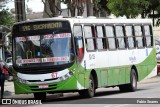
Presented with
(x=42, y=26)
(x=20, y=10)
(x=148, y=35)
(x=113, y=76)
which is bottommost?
(x=113, y=76)

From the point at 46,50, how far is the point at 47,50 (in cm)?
4

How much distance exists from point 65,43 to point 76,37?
1.75ft

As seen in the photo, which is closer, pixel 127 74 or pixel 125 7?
pixel 127 74

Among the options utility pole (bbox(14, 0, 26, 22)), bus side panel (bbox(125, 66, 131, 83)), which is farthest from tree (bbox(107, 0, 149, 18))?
bus side panel (bbox(125, 66, 131, 83))

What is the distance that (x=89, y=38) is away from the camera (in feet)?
76.4

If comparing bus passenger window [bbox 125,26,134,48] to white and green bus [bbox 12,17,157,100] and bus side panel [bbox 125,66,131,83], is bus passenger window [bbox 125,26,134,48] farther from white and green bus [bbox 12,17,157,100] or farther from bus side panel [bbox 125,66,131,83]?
white and green bus [bbox 12,17,157,100]

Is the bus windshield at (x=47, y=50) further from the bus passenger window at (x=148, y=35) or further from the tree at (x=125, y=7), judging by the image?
the tree at (x=125, y=7)

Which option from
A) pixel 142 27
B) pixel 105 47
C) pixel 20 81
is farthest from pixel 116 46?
pixel 20 81

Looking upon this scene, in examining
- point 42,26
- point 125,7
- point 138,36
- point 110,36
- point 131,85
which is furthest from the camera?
point 125,7

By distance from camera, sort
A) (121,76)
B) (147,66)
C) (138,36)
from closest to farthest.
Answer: (121,76)
(138,36)
(147,66)

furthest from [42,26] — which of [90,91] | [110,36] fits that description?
[110,36]

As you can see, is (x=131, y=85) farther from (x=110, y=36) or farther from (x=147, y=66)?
(x=110, y=36)

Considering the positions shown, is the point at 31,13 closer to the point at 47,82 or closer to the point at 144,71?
the point at 144,71

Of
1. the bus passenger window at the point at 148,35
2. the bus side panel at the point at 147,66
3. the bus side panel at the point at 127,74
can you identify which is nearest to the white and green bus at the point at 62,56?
the bus side panel at the point at 127,74
